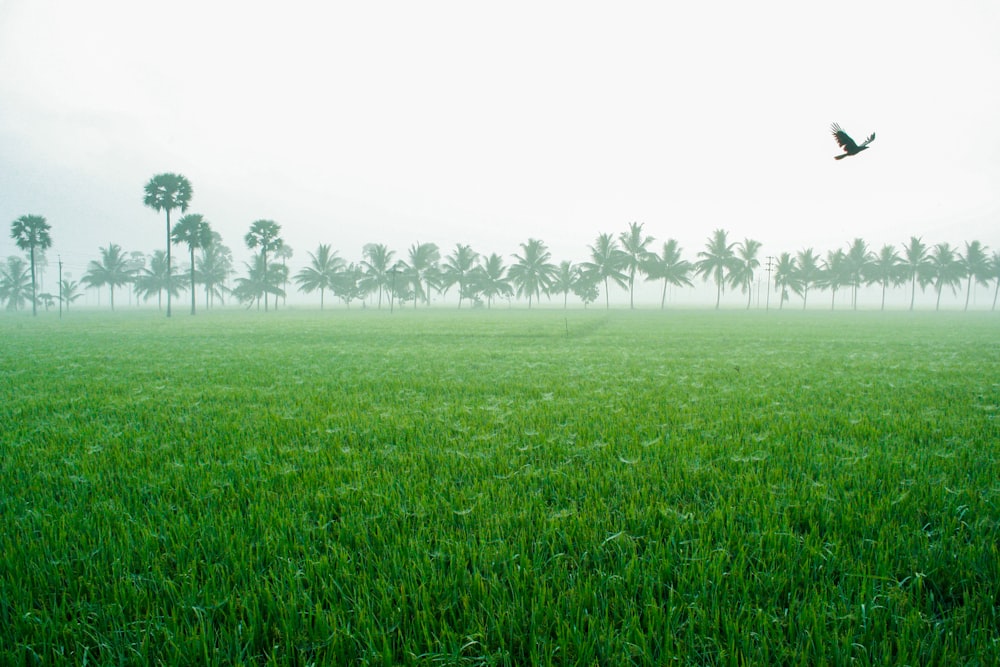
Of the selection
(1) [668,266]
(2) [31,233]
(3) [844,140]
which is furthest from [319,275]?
(3) [844,140]

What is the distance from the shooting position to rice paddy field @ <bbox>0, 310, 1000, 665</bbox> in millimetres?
1646

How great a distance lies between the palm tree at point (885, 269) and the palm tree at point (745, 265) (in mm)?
17275

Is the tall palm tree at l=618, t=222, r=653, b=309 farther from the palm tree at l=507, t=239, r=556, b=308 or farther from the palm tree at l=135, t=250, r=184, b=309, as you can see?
the palm tree at l=135, t=250, r=184, b=309

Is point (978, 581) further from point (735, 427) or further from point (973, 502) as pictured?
point (735, 427)

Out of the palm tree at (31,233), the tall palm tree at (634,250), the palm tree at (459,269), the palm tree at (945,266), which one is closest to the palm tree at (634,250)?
the tall palm tree at (634,250)

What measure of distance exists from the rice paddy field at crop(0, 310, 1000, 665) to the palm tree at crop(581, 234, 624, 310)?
6119 cm

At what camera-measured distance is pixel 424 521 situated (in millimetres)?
2572

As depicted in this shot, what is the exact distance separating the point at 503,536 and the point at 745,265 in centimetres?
7601

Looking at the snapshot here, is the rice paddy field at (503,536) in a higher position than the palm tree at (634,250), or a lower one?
lower

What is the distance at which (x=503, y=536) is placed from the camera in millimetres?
2402

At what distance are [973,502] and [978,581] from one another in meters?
1.04

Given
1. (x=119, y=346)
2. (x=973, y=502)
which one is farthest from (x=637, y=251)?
(x=973, y=502)

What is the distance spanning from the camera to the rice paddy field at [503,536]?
165 centimetres

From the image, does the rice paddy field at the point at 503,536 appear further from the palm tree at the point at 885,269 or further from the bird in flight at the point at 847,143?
the palm tree at the point at 885,269
